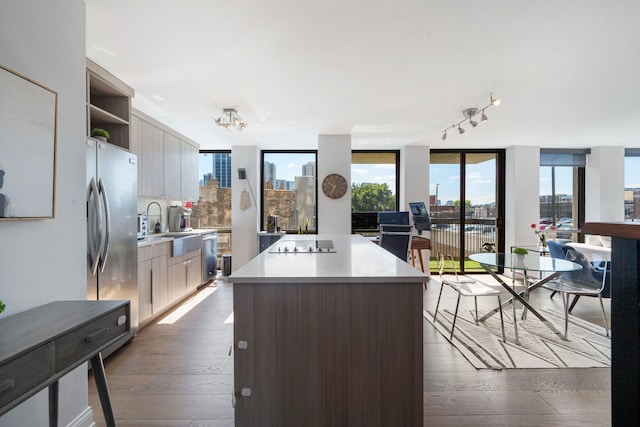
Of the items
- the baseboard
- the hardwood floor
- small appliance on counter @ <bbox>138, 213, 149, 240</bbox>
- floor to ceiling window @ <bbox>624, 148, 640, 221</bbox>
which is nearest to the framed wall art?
the baseboard

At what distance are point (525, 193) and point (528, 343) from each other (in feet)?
11.6

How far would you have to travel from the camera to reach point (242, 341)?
137 cm

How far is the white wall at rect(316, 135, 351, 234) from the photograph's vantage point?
478 centimetres

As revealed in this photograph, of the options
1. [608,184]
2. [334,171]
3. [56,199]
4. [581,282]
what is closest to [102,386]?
[56,199]

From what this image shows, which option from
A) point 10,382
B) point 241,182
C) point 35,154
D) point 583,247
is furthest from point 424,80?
point 583,247

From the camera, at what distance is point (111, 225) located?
2363 mm

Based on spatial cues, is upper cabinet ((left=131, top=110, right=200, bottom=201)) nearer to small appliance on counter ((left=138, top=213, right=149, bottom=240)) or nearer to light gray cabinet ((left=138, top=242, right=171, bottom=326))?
small appliance on counter ((left=138, top=213, right=149, bottom=240))

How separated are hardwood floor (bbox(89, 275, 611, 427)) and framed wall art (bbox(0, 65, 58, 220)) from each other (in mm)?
1362

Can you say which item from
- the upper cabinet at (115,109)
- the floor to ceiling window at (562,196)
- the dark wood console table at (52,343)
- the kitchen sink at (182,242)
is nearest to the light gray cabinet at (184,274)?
the kitchen sink at (182,242)

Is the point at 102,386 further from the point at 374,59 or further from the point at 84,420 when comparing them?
the point at 374,59

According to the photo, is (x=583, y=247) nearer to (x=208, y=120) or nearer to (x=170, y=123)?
(x=208, y=120)

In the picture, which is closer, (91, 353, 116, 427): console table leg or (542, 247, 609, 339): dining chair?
(91, 353, 116, 427): console table leg

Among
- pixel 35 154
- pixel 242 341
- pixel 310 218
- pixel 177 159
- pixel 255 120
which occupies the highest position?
pixel 255 120

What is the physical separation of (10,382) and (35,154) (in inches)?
39.0
